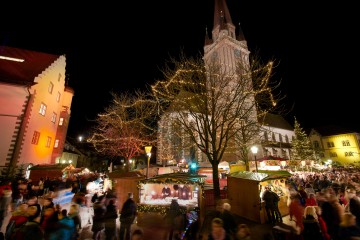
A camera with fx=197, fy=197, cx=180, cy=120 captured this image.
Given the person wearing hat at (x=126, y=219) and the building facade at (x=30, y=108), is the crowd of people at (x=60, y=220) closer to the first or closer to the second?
the person wearing hat at (x=126, y=219)

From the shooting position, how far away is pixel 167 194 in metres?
10.8

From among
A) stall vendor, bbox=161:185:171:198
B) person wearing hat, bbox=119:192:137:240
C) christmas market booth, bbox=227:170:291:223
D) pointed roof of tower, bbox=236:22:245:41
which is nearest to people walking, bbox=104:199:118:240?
person wearing hat, bbox=119:192:137:240

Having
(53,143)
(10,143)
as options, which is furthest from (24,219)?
(53,143)

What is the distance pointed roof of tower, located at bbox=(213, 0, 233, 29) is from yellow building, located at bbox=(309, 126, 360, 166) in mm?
45019

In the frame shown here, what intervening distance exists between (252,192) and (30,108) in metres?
20.9

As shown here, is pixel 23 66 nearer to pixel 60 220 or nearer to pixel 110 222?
pixel 110 222

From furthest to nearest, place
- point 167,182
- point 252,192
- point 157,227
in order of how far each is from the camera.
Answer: point 252,192 → point 167,182 → point 157,227

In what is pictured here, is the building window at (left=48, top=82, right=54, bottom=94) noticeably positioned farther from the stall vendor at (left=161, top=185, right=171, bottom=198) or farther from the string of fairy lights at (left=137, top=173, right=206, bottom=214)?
the stall vendor at (left=161, top=185, right=171, bottom=198)

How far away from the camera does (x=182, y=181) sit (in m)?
10.2

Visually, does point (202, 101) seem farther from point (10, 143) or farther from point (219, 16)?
point (219, 16)

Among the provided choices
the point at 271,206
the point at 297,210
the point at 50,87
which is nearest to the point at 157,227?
the point at 271,206

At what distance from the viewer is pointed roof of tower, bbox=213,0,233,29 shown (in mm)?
54219

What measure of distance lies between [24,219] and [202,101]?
12226 mm

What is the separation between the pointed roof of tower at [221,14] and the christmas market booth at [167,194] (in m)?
52.7
